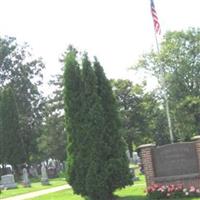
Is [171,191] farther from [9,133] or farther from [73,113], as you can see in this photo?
[9,133]

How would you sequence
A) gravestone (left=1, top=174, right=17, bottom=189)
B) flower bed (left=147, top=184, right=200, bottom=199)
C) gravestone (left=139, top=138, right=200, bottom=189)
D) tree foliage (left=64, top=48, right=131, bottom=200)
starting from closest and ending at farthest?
flower bed (left=147, top=184, right=200, bottom=199) → tree foliage (left=64, top=48, right=131, bottom=200) → gravestone (left=139, top=138, right=200, bottom=189) → gravestone (left=1, top=174, right=17, bottom=189)

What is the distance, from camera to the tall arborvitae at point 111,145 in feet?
57.6

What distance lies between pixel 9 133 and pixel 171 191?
3656 cm

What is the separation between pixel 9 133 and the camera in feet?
172

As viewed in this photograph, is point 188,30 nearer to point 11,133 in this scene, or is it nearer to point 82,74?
point 11,133

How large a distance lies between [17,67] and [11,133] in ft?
48.4

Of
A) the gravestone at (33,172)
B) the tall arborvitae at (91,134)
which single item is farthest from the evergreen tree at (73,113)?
the gravestone at (33,172)

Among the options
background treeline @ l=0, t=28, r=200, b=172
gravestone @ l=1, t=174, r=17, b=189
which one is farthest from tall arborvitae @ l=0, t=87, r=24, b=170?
A: gravestone @ l=1, t=174, r=17, b=189

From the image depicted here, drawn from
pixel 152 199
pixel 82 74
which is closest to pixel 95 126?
pixel 82 74

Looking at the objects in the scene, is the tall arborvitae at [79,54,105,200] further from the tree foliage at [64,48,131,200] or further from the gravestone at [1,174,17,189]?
the gravestone at [1,174,17,189]

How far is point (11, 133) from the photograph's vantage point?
2060 inches

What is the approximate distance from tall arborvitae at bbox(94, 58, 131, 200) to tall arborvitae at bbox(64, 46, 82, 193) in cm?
70

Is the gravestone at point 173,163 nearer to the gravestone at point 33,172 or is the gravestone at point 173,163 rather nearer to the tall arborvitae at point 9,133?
the tall arborvitae at point 9,133

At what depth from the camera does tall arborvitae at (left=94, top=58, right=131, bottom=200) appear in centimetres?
1756
